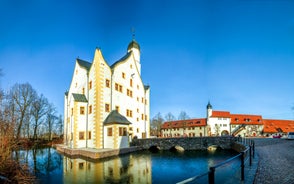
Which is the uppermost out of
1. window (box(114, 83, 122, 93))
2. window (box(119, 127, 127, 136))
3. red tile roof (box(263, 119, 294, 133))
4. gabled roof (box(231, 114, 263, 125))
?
window (box(114, 83, 122, 93))

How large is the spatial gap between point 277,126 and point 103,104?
59.4 meters

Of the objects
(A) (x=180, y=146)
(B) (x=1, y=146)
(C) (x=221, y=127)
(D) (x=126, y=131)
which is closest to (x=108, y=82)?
(D) (x=126, y=131)

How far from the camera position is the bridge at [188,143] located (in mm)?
30062

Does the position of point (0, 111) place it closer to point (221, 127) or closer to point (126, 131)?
point (126, 131)

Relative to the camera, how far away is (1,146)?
827 cm

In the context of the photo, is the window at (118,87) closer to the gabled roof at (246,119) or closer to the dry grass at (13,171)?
the dry grass at (13,171)

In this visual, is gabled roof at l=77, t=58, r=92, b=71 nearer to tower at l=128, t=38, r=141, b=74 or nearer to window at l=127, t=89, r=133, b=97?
window at l=127, t=89, r=133, b=97

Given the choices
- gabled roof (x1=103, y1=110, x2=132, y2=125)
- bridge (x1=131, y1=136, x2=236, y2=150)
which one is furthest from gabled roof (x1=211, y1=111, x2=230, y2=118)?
gabled roof (x1=103, y1=110, x2=132, y2=125)

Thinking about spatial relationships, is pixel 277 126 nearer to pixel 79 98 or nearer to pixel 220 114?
pixel 220 114

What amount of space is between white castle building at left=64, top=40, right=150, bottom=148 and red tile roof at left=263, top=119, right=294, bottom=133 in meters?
47.8

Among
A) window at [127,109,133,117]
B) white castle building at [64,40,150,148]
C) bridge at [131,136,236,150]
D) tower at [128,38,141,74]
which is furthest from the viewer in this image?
tower at [128,38,141,74]

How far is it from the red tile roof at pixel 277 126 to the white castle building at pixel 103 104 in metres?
47.8

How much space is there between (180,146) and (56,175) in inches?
817

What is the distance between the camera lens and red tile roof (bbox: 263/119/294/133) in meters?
61.7
